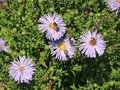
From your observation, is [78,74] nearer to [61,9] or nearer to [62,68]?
[62,68]

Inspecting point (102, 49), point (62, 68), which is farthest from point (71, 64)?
point (102, 49)

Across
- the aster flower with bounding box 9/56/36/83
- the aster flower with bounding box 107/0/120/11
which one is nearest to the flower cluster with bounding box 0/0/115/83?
the aster flower with bounding box 9/56/36/83

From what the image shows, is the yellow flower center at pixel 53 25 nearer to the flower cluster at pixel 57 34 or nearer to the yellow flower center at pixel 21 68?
the flower cluster at pixel 57 34

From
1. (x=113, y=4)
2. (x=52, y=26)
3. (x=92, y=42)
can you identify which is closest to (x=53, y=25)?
(x=52, y=26)

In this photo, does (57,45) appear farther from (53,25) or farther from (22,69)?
(22,69)

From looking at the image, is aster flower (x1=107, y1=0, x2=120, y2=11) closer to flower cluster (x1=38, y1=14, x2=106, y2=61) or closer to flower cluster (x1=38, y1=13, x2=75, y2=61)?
flower cluster (x1=38, y1=14, x2=106, y2=61)

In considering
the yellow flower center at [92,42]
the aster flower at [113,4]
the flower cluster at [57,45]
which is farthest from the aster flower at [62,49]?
the aster flower at [113,4]
